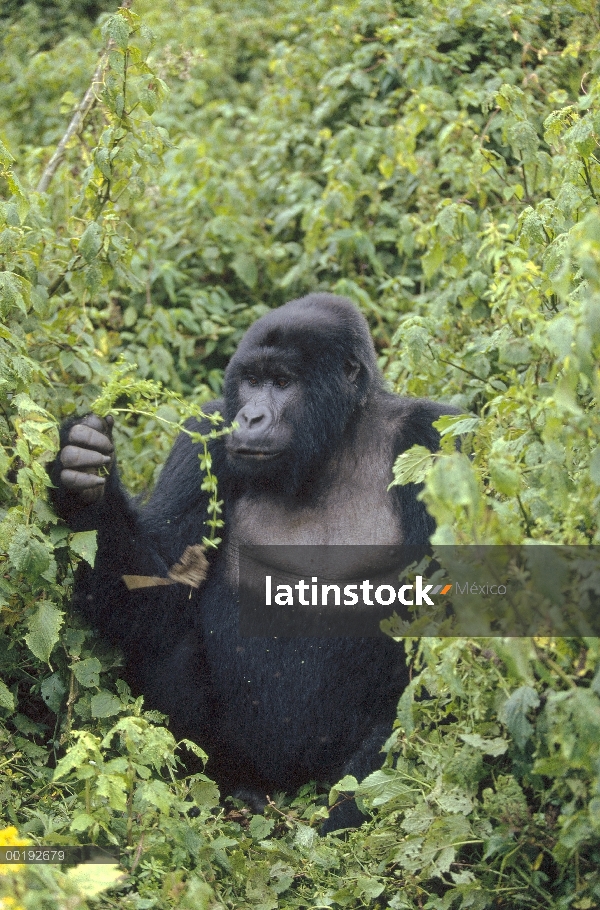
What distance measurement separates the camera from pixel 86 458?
3430 millimetres

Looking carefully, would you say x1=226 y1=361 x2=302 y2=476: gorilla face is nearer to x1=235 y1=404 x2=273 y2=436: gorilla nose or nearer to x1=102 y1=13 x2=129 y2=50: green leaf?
x1=235 y1=404 x2=273 y2=436: gorilla nose

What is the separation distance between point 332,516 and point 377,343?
2.29m

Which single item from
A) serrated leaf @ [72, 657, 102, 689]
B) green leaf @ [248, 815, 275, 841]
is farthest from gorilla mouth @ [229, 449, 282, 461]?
green leaf @ [248, 815, 275, 841]

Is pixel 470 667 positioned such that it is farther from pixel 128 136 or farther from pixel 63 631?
pixel 128 136

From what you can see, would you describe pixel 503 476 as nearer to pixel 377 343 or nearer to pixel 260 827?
pixel 260 827

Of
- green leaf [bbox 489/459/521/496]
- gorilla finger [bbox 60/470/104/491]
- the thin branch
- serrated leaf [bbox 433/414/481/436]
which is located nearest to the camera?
green leaf [bbox 489/459/521/496]

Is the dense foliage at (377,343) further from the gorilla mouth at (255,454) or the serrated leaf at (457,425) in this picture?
the gorilla mouth at (255,454)

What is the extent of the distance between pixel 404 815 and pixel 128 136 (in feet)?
8.10

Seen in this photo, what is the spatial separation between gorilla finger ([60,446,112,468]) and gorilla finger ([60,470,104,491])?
0.03 m

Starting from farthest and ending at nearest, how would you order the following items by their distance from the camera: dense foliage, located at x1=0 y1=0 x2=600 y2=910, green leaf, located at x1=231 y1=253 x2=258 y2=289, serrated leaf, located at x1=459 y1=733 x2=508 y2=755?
green leaf, located at x1=231 y1=253 x2=258 y2=289
serrated leaf, located at x1=459 y1=733 x2=508 y2=755
dense foliage, located at x1=0 y1=0 x2=600 y2=910

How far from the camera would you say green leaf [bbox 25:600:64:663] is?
3301 millimetres

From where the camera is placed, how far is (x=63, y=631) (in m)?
3.65

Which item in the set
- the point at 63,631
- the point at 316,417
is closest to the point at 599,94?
the point at 316,417

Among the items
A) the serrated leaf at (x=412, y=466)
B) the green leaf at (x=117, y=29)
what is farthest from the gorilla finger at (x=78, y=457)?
the green leaf at (x=117, y=29)
